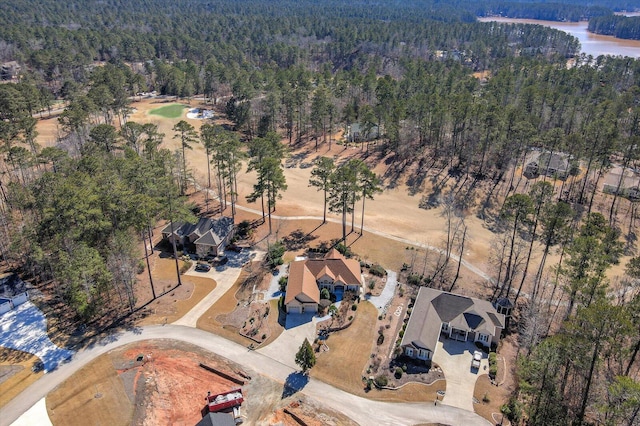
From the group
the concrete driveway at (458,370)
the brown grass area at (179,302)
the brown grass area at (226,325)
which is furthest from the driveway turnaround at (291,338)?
the concrete driveway at (458,370)

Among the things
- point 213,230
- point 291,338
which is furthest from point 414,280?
point 213,230

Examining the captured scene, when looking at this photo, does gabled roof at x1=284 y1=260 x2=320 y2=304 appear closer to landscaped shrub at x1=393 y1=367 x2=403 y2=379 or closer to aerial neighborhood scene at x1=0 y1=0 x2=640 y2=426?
aerial neighborhood scene at x1=0 y1=0 x2=640 y2=426

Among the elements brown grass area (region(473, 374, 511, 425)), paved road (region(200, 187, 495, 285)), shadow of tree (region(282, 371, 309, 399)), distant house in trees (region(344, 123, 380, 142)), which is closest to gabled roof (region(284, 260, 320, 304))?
shadow of tree (region(282, 371, 309, 399))

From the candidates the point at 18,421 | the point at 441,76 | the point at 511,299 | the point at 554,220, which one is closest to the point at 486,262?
the point at 511,299

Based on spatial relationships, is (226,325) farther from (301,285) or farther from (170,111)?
(170,111)

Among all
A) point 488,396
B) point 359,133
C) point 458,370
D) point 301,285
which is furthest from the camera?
point 359,133

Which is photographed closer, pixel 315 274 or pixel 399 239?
pixel 315 274
